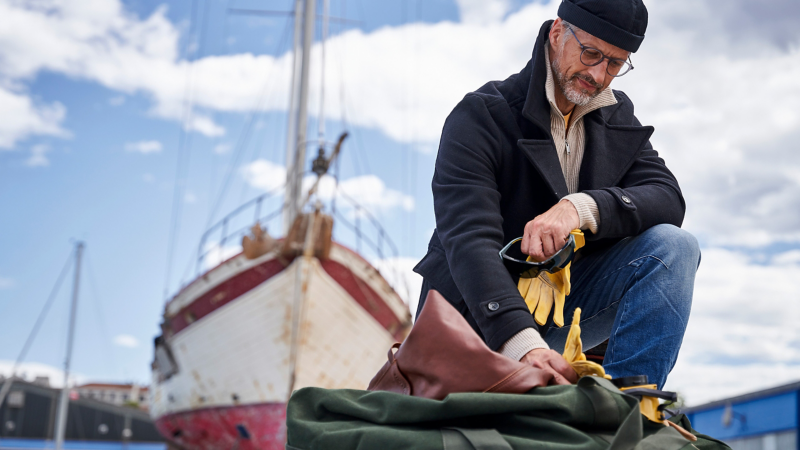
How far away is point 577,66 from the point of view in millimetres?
1787

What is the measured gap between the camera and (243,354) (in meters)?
10.9

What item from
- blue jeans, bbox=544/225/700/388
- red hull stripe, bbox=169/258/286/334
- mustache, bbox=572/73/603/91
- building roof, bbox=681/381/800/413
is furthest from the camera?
building roof, bbox=681/381/800/413

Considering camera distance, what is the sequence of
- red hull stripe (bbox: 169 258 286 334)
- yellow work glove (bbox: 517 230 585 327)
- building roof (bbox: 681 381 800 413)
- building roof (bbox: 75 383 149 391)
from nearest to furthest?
1. yellow work glove (bbox: 517 230 585 327)
2. red hull stripe (bbox: 169 258 286 334)
3. building roof (bbox: 681 381 800 413)
4. building roof (bbox: 75 383 149 391)

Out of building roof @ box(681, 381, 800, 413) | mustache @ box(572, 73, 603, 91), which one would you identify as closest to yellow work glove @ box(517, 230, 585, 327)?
mustache @ box(572, 73, 603, 91)

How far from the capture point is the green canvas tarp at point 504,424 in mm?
1054

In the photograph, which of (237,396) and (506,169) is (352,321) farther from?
(506,169)

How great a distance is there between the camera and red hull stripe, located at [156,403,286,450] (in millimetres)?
10648

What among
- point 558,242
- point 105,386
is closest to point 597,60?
point 558,242

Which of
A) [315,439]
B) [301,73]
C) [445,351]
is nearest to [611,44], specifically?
[445,351]

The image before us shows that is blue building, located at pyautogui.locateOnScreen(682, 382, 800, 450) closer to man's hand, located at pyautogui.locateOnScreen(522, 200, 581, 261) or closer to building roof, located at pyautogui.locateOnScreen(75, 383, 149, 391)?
man's hand, located at pyautogui.locateOnScreen(522, 200, 581, 261)

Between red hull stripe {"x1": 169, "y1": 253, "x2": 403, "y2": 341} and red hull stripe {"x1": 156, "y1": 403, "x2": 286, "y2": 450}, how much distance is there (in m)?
1.61

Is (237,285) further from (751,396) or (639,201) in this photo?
(751,396)

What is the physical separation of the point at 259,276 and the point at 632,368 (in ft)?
32.9

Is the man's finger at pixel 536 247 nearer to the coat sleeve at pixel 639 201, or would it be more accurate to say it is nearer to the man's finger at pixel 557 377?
the coat sleeve at pixel 639 201
